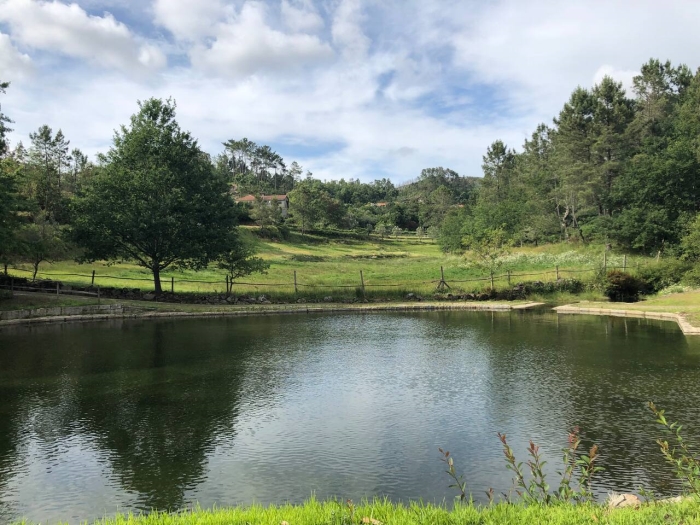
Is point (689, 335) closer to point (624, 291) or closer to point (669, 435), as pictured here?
point (624, 291)

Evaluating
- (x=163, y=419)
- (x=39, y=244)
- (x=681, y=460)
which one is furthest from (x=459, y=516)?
(x=39, y=244)

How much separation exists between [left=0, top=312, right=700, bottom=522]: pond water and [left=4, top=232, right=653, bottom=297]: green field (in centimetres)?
1183

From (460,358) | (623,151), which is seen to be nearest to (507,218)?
(623,151)

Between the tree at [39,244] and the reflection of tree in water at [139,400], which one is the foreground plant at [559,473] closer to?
the reflection of tree in water at [139,400]

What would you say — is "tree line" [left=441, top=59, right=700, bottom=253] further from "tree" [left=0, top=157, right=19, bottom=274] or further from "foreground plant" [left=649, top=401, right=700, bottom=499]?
"foreground plant" [left=649, top=401, right=700, bottom=499]

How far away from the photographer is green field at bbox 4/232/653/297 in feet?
105

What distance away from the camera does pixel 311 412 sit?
10.8 m

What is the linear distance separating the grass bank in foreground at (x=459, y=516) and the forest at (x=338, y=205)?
23.6 m

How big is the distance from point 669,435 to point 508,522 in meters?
5.94

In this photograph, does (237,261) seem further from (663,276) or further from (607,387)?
(663,276)

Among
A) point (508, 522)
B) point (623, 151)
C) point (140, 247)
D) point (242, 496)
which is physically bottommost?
point (242, 496)

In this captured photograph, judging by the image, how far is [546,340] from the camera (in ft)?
61.0

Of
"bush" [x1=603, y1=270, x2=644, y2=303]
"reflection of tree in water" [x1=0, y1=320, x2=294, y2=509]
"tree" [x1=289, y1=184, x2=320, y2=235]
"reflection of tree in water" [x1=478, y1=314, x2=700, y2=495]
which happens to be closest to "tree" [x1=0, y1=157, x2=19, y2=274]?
"reflection of tree in water" [x1=0, y1=320, x2=294, y2=509]

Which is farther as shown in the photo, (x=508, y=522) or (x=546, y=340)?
(x=546, y=340)
